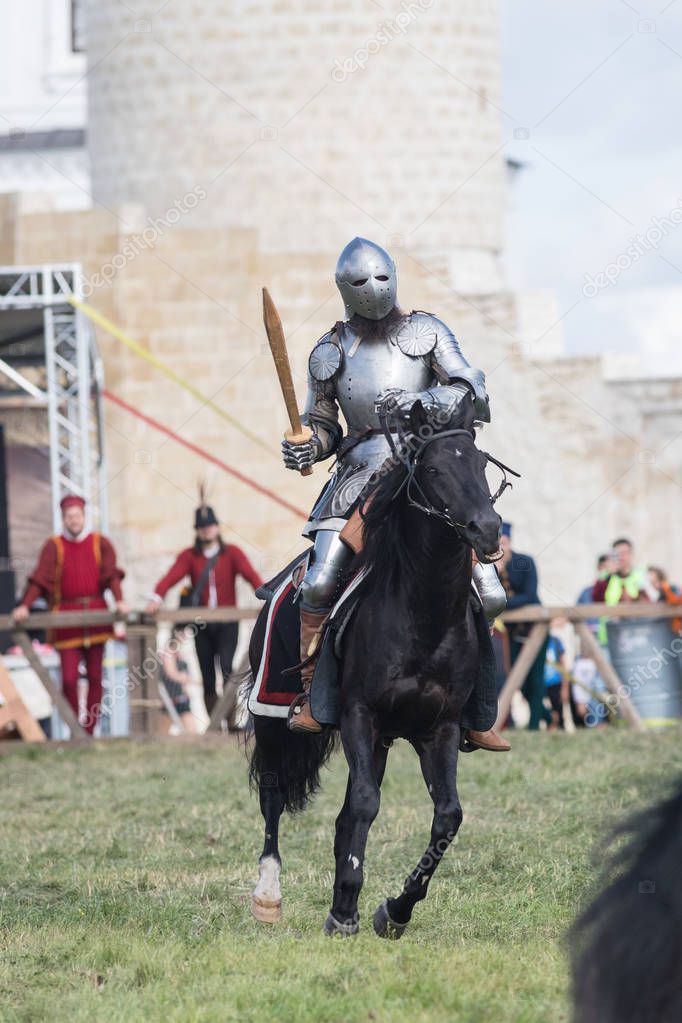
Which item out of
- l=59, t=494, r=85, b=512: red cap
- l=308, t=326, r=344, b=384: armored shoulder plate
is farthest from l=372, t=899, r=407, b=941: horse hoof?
l=59, t=494, r=85, b=512: red cap

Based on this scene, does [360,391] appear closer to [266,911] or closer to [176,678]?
[266,911]

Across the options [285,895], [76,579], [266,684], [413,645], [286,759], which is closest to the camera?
[413,645]

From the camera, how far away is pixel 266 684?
713cm

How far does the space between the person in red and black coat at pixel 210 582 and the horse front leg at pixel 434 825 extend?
8.14 meters

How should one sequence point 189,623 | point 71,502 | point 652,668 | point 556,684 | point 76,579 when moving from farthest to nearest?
point 556,684
point 652,668
point 189,623
point 76,579
point 71,502

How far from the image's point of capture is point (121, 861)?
817 centimetres

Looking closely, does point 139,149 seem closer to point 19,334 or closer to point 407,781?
point 19,334

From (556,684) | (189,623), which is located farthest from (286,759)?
(556,684)

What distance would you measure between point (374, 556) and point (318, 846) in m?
2.43

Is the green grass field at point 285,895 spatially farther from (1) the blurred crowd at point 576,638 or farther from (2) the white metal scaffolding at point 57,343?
(2) the white metal scaffolding at point 57,343

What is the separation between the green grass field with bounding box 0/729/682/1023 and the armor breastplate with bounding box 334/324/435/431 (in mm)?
1772

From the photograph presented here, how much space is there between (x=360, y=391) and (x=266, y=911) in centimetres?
198

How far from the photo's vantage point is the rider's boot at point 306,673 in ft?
21.9

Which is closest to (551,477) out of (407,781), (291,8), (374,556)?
(291,8)
